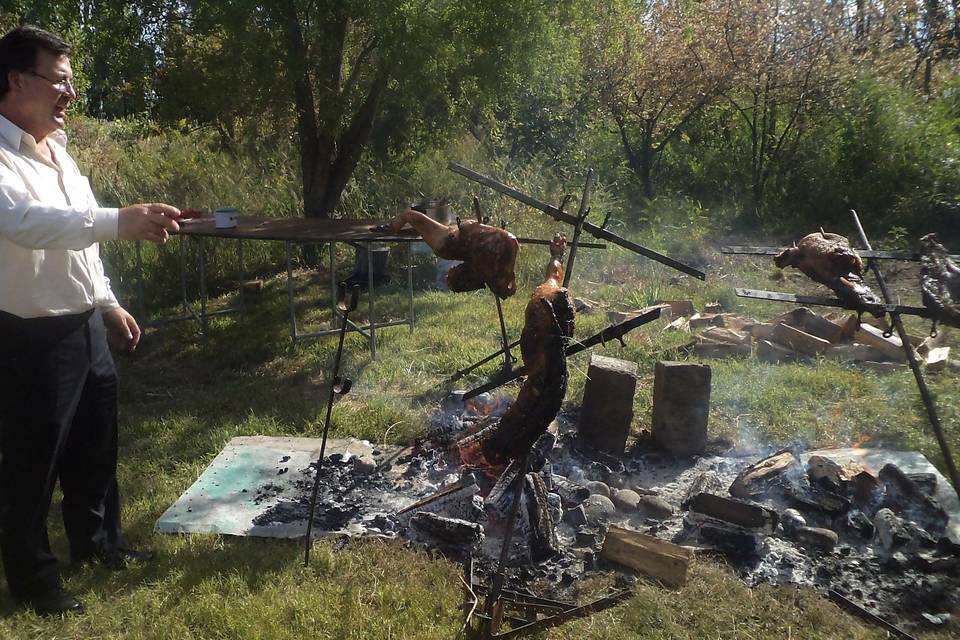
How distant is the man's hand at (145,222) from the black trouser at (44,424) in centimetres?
57

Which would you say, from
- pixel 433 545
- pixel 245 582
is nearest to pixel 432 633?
pixel 433 545

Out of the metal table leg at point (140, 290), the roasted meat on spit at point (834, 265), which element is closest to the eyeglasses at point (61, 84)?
the roasted meat on spit at point (834, 265)

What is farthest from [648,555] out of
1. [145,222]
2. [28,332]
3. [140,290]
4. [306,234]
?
[140,290]

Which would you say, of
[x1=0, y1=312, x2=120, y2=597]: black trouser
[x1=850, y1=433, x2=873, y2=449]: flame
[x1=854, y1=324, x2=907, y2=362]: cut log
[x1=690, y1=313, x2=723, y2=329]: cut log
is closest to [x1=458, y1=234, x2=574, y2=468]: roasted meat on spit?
[x1=0, y1=312, x2=120, y2=597]: black trouser

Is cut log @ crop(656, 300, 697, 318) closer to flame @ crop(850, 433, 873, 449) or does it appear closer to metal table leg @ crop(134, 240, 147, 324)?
flame @ crop(850, 433, 873, 449)

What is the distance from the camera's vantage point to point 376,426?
5316 millimetres

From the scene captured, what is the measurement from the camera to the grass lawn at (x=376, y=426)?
3.22 m

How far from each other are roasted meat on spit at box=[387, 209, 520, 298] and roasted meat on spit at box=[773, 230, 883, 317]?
1.80 m

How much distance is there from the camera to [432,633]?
3158 mm

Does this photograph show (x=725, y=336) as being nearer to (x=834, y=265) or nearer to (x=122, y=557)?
(x=834, y=265)

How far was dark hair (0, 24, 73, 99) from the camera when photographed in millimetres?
2855

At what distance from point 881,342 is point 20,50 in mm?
7148

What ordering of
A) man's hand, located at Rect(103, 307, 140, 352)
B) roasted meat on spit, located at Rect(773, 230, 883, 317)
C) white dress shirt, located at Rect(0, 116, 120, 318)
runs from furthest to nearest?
roasted meat on spit, located at Rect(773, 230, 883, 317), man's hand, located at Rect(103, 307, 140, 352), white dress shirt, located at Rect(0, 116, 120, 318)

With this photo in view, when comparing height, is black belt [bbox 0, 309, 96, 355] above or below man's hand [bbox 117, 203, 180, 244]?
below
